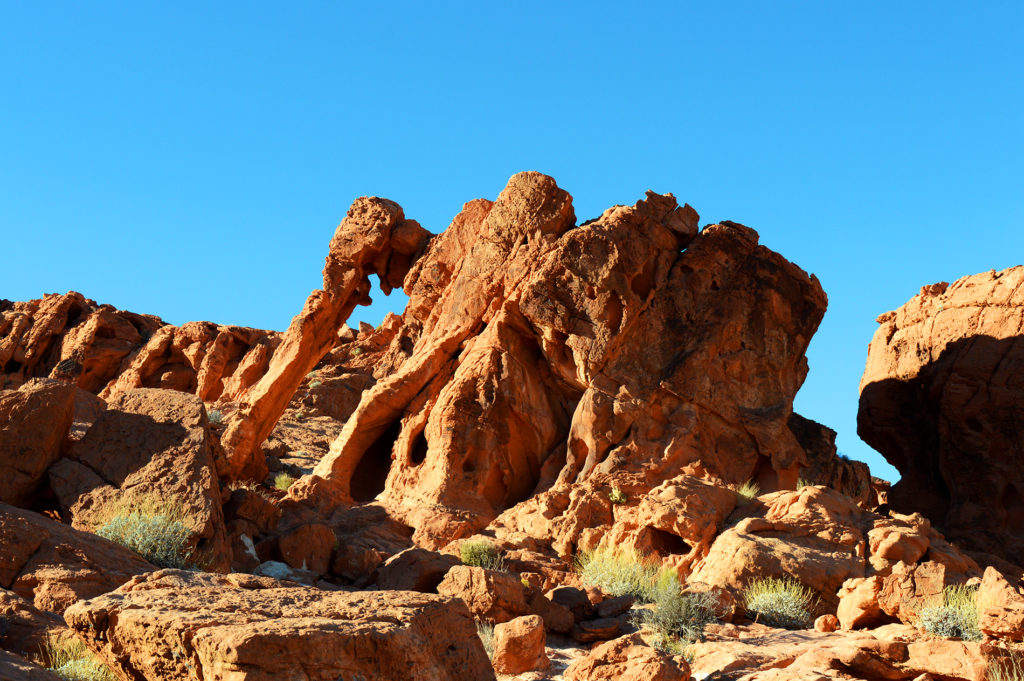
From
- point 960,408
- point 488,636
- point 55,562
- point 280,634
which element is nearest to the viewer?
point 280,634

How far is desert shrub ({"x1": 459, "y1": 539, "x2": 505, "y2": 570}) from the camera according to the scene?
42.5 ft

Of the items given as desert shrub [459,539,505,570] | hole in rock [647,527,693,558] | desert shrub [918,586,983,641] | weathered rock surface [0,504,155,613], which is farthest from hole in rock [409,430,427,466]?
desert shrub [918,586,983,641]

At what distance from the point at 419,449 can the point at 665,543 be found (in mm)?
5152

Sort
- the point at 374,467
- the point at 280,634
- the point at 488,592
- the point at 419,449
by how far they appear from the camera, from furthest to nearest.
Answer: the point at 374,467, the point at 419,449, the point at 488,592, the point at 280,634

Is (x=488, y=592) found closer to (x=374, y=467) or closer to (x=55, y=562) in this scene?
(x=55, y=562)

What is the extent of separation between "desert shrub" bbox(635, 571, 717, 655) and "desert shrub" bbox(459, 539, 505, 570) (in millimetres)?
2319

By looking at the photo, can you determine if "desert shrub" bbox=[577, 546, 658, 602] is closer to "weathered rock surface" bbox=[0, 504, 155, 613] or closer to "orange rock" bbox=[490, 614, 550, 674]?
"orange rock" bbox=[490, 614, 550, 674]

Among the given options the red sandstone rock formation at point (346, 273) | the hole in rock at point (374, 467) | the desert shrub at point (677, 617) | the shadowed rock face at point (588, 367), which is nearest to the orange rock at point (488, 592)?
the desert shrub at point (677, 617)

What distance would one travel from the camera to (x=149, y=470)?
445 inches

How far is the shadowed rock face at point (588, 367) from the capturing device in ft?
55.2

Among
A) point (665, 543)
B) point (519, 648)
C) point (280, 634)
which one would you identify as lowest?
point (280, 634)

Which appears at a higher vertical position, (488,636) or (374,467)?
(374,467)

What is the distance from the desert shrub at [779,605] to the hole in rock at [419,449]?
747 centimetres

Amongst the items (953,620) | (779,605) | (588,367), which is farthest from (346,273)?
(953,620)
